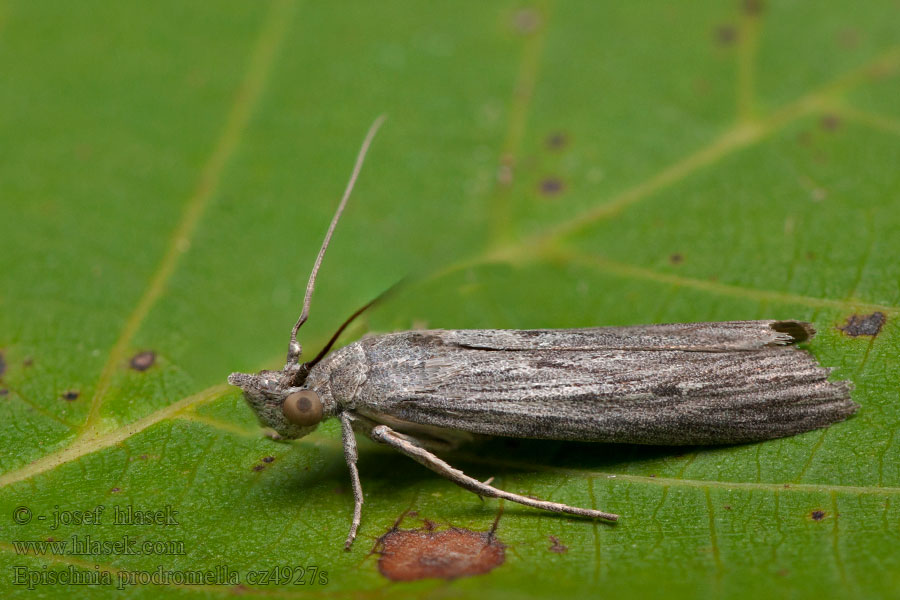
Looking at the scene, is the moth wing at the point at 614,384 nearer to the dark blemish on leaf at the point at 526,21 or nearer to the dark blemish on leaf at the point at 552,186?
the dark blemish on leaf at the point at 552,186

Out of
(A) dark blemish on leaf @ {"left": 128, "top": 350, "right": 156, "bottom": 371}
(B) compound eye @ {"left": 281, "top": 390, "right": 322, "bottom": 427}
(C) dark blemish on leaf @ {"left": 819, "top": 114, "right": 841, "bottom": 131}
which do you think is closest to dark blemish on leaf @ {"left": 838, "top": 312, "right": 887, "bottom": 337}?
(C) dark blemish on leaf @ {"left": 819, "top": 114, "right": 841, "bottom": 131}

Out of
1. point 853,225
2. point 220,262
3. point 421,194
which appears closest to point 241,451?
point 220,262

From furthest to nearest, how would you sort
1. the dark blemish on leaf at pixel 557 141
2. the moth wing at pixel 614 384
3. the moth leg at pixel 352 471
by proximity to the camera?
the dark blemish on leaf at pixel 557 141 → the moth wing at pixel 614 384 → the moth leg at pixel 352 471

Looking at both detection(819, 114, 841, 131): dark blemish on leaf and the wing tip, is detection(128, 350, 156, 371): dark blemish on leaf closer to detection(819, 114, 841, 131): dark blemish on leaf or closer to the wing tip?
the wing tip

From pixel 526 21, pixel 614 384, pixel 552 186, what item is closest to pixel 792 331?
pixel 614 384

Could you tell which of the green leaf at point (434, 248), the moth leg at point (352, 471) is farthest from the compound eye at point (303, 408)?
the green leaf at point (434, 248)

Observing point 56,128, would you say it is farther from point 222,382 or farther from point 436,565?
point 436,565

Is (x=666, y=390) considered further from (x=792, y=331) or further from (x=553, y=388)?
(x=792, y=331)
